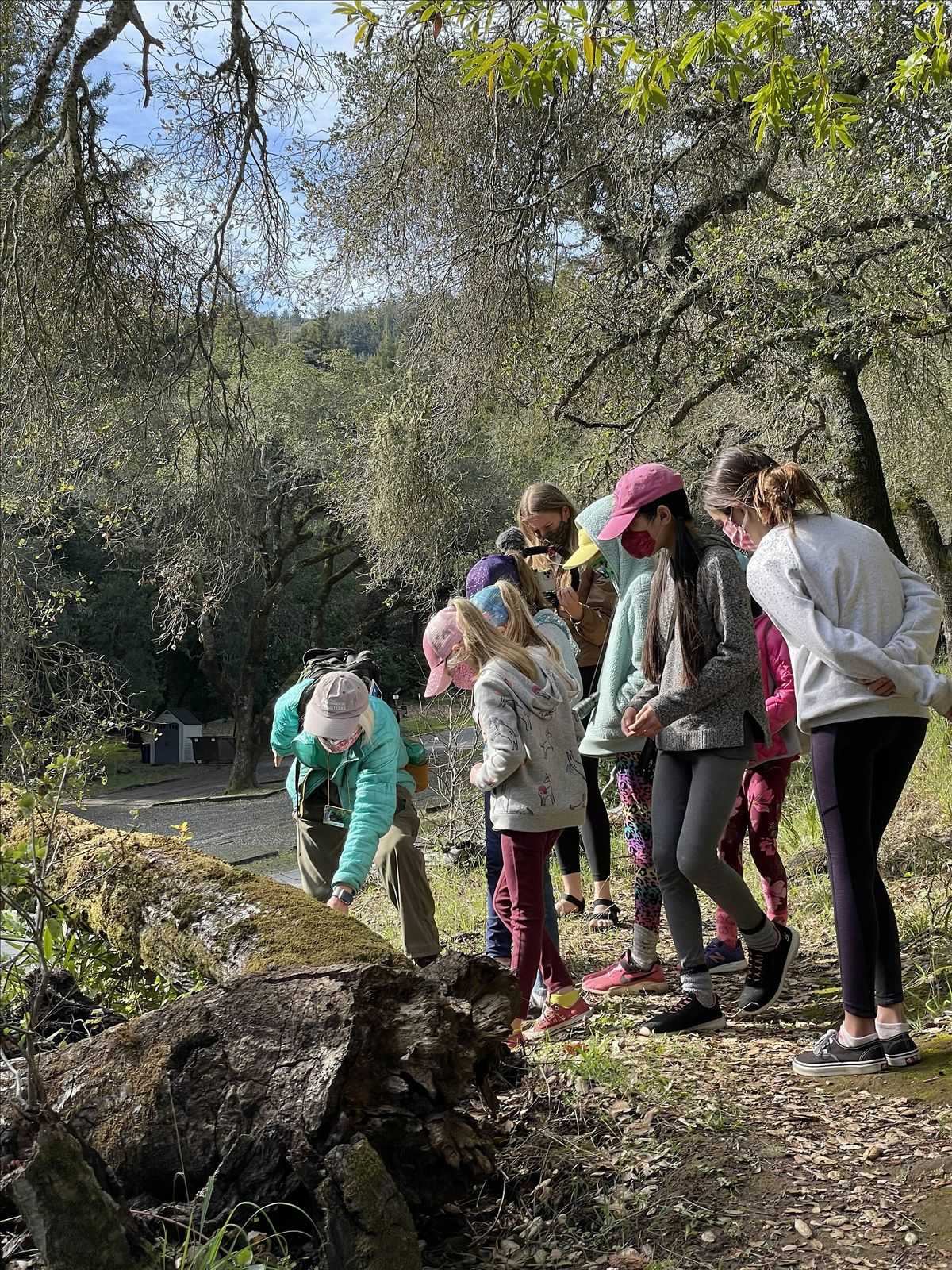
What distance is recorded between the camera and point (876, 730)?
10.6 ft

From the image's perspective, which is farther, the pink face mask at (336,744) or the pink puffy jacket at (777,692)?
the pink puffy jacket at (777,692)

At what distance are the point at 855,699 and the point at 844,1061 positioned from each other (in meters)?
1.05

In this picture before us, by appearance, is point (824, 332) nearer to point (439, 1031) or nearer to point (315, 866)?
point (315, 866)

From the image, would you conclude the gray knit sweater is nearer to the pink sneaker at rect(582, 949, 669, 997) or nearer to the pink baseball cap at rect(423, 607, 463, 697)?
the pink baseball cap at rect(423, 607, 463, 697)

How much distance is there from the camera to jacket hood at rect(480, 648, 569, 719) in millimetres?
3943

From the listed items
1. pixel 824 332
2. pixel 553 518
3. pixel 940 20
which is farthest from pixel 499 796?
pixel 824 332

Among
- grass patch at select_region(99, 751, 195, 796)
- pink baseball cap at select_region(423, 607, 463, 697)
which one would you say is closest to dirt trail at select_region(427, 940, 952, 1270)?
pink baseball cap at select_region(423, 607, 463, 697)

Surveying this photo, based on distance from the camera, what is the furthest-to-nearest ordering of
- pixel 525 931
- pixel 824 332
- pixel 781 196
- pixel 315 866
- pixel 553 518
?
pixel 781 196
pixel 824 332
pixel 553 518
pixel 315 866
pixel 525 931

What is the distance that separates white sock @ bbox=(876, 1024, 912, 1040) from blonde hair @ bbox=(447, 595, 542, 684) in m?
1.52

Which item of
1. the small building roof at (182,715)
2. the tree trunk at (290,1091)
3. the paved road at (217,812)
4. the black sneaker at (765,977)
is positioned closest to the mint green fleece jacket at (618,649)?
the black sneaker at (765,977)

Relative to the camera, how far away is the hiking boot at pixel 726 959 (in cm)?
450

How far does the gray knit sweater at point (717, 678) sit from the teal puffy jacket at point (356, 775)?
1019mm

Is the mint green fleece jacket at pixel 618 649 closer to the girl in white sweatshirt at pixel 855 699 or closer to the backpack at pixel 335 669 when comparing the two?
the backpack at pixel 335 669

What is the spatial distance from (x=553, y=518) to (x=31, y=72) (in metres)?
3.23
